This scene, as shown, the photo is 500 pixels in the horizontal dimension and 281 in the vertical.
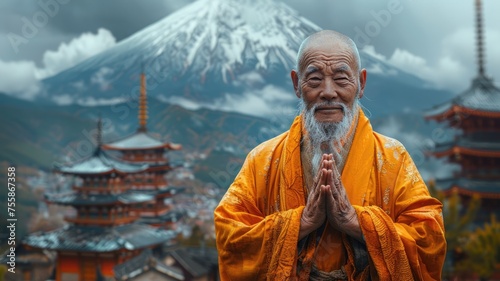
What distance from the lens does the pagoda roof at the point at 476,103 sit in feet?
63.0

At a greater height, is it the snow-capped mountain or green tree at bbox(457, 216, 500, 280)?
the snow-capped mountain

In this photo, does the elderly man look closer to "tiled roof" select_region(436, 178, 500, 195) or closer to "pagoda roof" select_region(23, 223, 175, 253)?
"pagoda roof" select_region(23, 223, 175, 253)

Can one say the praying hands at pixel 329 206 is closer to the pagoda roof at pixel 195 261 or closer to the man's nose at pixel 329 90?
the man's nose at pixel 329 90

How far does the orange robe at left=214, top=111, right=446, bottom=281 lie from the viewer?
2.25 m

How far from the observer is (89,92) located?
3238 centimetres

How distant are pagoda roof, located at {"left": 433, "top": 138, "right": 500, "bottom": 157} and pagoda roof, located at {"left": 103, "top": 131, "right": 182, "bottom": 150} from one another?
12096mm

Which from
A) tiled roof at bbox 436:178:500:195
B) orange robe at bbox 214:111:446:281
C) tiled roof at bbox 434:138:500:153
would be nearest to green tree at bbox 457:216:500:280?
tiled roof at bbox 436:178:500:195

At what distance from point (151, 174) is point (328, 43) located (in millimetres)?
23266

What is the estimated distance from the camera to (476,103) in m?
20.2

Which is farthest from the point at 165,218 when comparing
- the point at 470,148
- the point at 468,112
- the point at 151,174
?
the point at 468,112

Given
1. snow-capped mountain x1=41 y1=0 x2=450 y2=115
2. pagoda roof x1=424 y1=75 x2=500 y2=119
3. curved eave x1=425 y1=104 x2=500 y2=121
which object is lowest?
Answer: curved eave x1=425 y1=104 x2=500 y2=121

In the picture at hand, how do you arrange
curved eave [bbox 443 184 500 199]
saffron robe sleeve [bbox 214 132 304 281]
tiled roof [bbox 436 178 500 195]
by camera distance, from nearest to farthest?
saffron robe sleeve [bbox 214 132 304 281], curved eave [bbox 443 184 500 199], tiled roof [bbox 436 178 500 195]

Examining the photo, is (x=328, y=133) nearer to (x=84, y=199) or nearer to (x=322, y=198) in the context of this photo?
(x=322, y=198)

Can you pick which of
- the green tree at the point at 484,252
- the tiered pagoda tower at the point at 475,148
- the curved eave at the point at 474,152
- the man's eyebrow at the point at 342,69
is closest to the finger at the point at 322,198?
the man's eyebrow at the point at 342,69
